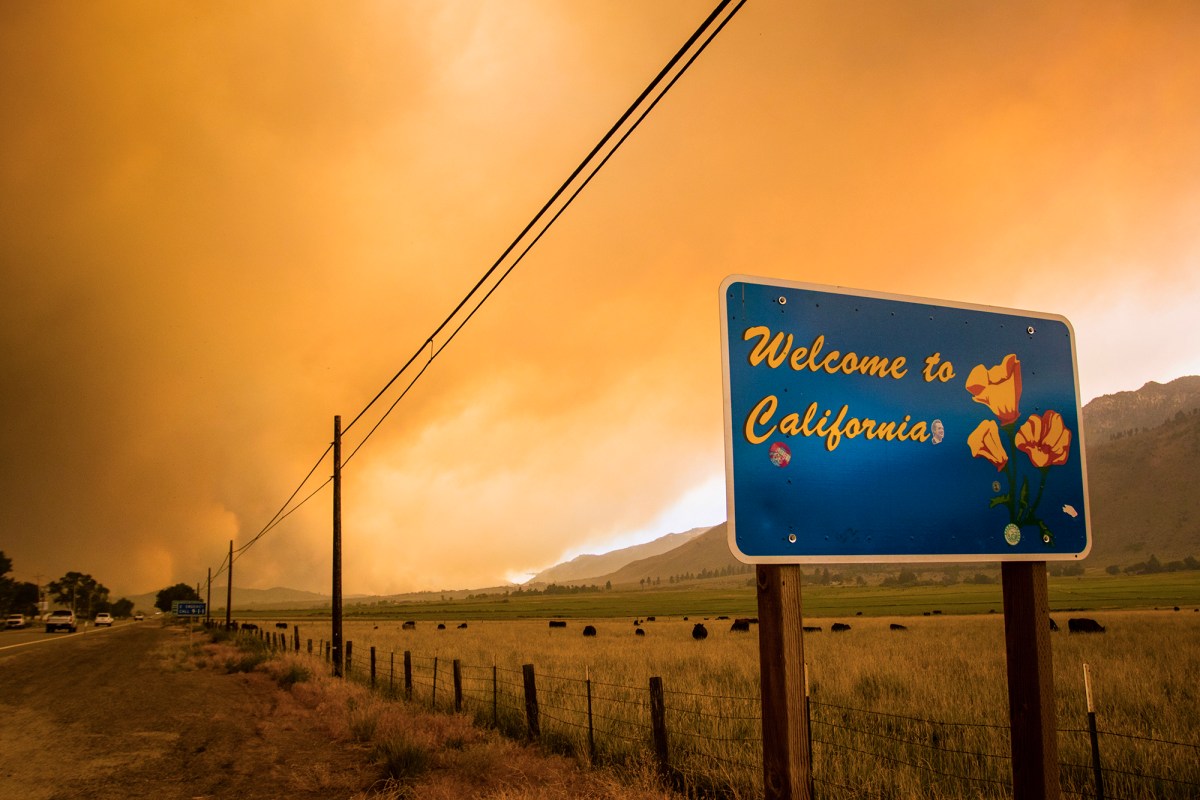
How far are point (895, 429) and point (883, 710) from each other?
1091 centimetres

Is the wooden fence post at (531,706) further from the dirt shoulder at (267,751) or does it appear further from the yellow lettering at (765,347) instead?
the yellow lettering at (765,347)

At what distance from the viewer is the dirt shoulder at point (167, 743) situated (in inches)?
389

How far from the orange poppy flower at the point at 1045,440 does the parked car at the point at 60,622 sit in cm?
8003

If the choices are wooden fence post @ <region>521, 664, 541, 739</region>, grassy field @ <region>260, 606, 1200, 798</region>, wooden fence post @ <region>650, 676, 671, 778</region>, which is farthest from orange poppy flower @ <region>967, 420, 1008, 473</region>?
wooden fence post @ <region>521, 664, 541, 739</region>

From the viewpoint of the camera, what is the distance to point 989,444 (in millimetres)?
3781

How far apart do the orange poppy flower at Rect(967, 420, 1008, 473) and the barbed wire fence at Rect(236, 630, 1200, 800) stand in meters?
4.12

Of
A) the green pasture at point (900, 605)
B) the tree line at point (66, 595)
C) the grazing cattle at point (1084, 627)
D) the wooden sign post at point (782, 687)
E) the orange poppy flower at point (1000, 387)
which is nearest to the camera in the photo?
the wooden sign post at point (782, 687)

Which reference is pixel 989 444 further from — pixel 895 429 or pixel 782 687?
pixel 782 687

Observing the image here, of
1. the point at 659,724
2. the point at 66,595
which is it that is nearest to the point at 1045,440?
the point at 659,724

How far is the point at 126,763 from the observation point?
1150 cm

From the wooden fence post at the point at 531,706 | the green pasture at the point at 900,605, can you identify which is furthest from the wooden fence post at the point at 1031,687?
the green pasture at the point at 900,605

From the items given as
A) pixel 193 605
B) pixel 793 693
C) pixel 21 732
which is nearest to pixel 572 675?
pixel 21 732

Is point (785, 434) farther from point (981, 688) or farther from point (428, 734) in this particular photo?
point (981, 688)

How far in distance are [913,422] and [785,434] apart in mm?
743
